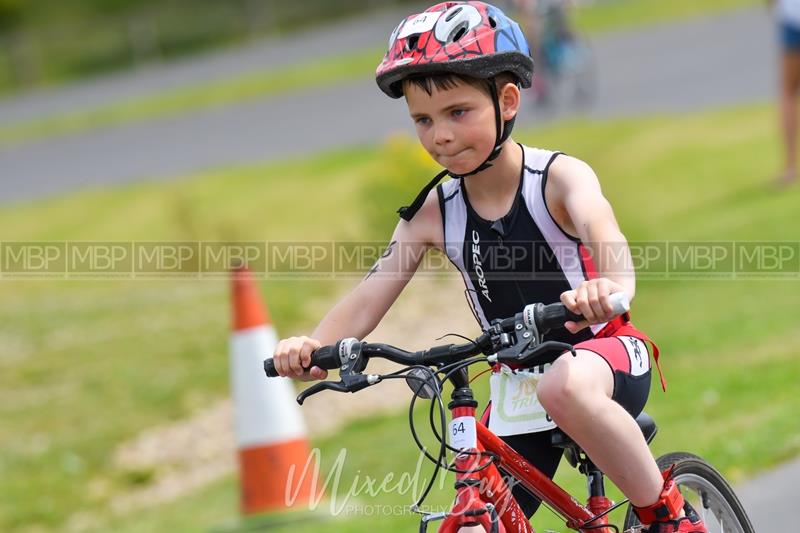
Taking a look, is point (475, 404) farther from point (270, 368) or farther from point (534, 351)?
point (270, 368)

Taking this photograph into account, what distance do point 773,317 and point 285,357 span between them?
260 inches

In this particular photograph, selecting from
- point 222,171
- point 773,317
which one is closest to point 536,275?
point 773,317

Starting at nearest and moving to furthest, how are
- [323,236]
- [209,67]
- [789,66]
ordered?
[789,66]
[323,236]
[209,67]

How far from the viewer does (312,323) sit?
12.2 m

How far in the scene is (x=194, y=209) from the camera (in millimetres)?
16531

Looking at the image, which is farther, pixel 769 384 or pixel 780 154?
pixel 780 154

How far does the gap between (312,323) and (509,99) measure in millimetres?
8250

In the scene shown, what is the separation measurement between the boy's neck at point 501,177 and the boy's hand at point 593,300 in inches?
33.3

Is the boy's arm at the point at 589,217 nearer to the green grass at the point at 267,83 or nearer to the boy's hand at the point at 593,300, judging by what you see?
the boy's hand at the point at 593,300

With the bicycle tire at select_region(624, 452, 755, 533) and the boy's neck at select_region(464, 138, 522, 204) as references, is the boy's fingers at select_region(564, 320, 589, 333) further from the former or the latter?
the bicycle tire at select_region(624, 452, 755, 533)

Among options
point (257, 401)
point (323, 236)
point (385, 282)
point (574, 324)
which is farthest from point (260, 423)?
point (323, 236)

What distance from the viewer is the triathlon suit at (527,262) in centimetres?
412

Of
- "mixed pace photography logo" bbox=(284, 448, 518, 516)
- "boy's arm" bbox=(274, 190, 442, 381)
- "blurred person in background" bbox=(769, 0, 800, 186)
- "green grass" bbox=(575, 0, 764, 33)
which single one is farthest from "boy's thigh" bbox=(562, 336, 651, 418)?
"green grass" bbox=(575, 0, 764, 33)

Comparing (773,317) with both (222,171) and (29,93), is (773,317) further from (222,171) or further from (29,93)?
(29,93)
